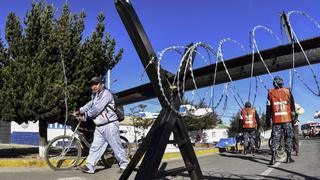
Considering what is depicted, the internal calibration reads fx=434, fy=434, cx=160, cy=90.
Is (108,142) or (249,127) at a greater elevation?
(249,127)

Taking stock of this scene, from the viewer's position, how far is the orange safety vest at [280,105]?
9594 millimetres

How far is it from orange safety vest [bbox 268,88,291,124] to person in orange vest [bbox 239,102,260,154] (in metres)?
5.32

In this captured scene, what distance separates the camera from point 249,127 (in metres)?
15.5

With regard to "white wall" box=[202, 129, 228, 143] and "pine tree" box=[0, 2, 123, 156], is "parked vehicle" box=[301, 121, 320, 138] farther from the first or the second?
"pine tree" box=[0, 2, 123, 156]

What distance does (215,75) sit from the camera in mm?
5688

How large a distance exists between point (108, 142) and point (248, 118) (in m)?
8.29

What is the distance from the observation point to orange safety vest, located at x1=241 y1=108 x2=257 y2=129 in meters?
15.2

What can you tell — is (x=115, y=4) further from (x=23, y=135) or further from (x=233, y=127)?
(x=233, y=127)

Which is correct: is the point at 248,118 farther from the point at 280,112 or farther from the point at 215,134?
the point at 215,134

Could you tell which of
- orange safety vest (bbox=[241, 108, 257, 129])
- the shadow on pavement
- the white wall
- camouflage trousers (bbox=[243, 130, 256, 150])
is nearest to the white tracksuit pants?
the shadow on pavement

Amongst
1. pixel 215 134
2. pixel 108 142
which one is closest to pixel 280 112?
pixel 108 142

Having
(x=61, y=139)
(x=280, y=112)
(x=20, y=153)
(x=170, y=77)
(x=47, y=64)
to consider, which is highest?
(x=47, y=64)

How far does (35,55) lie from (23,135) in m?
38.4

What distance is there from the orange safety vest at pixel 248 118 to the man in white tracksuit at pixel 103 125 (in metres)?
8.07
